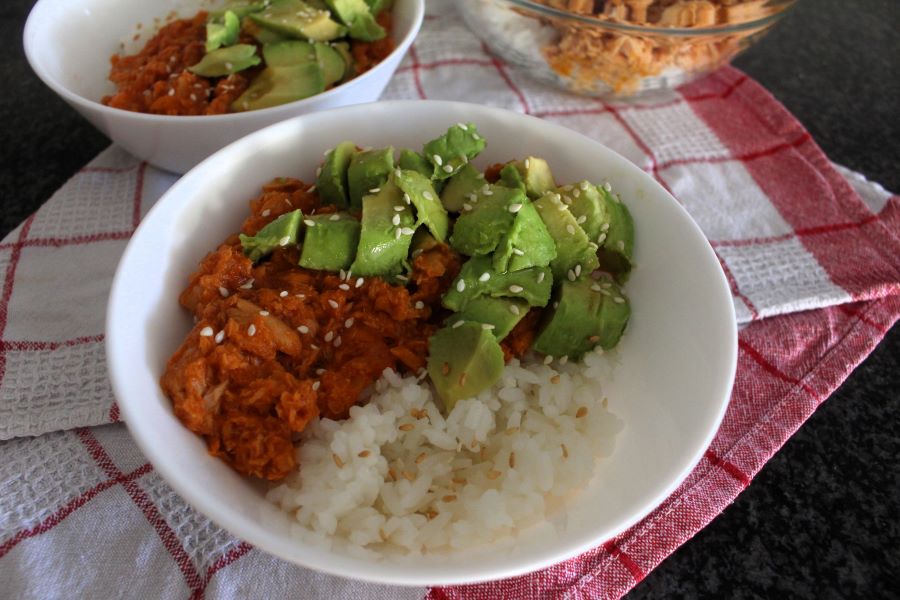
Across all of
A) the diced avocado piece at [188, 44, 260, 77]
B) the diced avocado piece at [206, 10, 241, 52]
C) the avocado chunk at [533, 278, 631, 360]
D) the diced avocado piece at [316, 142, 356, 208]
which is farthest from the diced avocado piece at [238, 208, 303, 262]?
the diced avocado piece at [206, 10, 241, 52]

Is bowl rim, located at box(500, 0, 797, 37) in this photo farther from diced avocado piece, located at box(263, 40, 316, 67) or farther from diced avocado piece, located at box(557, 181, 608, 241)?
diced avocado piece, located at box(557, 181, 608, 241)

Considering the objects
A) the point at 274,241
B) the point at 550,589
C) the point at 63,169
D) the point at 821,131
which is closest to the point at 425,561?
the point at 550,589

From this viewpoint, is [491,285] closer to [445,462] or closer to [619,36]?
[445,462]

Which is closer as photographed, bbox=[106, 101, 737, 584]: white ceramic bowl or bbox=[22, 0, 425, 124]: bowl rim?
bbox=[106, 101, 737, 584]: white ceramic bowl

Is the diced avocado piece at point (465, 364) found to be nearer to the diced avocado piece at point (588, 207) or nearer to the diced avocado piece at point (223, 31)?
the diced avocado piece at point (588, 207)

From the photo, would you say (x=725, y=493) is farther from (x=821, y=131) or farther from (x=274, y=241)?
(x=821, y=131)

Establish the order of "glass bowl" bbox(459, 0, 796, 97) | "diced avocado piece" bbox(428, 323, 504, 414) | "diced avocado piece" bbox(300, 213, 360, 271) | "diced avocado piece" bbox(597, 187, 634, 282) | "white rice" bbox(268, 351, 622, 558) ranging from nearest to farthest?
"white rice" bbox(268, 351, 622, 558) < "diced avocado piece" bbox(428, 323, 504, 414) < "diced avocado piece" bbox(300, 213, 360, 271) < "diced avocado piece" bbox(597, 187, 634, 282) < "glass bowl" bbox(459, 0, 796, 97)

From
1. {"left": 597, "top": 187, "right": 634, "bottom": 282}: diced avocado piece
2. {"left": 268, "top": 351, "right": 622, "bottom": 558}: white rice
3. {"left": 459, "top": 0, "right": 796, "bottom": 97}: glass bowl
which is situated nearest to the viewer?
{"left": 268, "top": 351, "right": 622, "bottom": 558}: white rice
